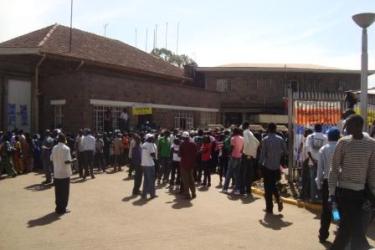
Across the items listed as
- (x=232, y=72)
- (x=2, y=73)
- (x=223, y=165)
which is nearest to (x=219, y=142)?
(x=223, y=165)

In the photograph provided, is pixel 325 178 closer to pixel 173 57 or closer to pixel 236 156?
pixel 236 156

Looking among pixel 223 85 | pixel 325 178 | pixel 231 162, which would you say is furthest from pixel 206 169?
pixel 223 85

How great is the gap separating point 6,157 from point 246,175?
9133 mm

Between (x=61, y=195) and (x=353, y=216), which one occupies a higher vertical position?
(x=353, y=216)

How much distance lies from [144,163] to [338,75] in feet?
92.2

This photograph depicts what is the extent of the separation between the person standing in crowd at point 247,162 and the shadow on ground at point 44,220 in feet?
16.3

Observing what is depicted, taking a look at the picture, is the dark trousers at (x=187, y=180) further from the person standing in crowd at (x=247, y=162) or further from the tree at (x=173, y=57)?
the tree at (x=173, y=57)

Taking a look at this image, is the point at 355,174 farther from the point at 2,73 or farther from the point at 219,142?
the point at 2,73

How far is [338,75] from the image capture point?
122 feet

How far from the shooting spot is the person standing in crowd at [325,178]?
7.55 meters

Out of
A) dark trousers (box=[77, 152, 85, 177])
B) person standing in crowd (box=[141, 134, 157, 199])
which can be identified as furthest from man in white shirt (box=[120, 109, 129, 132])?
person standing in crowd (box=[141, 134, 157, 199])

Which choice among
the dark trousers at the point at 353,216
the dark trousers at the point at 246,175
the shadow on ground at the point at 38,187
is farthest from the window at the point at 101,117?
the dark trousers at the point at 353,216

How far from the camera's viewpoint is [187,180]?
12406 millimetres

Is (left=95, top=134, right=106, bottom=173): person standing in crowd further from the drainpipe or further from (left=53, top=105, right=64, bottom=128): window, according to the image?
the drainpipe
